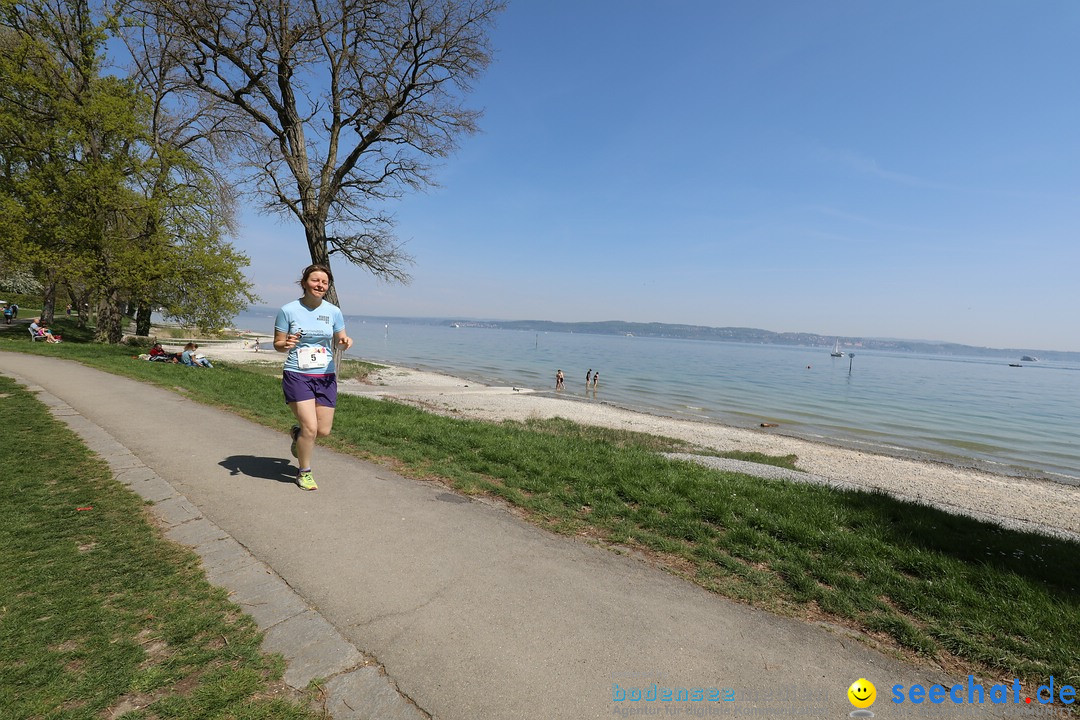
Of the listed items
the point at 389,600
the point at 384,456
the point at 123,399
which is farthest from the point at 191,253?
the point at 389,600

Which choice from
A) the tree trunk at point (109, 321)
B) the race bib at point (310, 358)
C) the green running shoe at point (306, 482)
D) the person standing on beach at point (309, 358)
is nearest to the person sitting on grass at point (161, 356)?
the tree trunk at point (109, 321)

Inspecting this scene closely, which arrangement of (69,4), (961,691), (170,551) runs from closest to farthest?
(961,691) < (170,551) < (69,4)

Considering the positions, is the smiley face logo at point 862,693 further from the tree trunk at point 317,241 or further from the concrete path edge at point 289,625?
the tree trunk at point 317,241

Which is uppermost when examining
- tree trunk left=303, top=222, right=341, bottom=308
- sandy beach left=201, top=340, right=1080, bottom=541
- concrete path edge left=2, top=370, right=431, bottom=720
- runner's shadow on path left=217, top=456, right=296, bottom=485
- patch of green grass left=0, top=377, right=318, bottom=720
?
tree trunk left=303, top=222, right=341, bottom=308

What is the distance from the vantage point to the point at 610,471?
19.7 feet

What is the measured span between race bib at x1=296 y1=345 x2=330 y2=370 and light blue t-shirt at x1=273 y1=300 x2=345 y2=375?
2 cm

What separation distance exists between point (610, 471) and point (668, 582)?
8.14 ft

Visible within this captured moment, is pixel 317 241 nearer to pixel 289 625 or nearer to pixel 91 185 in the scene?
pixel 91 185

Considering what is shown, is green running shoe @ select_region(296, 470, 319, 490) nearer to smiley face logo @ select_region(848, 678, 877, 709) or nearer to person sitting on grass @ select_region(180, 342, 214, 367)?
smiley face logo @ select_region(848, 678, 877, 709)

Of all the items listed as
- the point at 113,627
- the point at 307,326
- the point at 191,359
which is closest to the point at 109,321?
the point at 191,359

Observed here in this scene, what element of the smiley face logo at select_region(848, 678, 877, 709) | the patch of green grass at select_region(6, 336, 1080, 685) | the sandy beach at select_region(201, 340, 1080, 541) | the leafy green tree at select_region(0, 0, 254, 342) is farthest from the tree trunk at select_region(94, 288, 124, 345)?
the smiley face logo at select_region(848, 678, 877, 709)

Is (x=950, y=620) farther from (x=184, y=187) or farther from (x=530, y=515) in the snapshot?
(x=184, y=187)

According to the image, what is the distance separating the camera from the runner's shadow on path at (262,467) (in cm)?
542

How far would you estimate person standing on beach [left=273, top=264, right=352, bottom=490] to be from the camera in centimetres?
473
